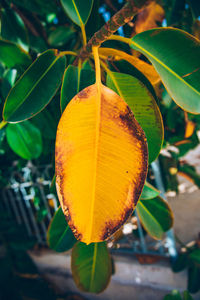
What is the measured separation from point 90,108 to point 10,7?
79 cm

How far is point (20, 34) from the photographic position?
0.87 m

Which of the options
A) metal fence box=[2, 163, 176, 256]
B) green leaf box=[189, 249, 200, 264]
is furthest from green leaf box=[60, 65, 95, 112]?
green leaf box=[189, 249, 200, 264]

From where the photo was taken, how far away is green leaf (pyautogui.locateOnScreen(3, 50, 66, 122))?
1.75ft

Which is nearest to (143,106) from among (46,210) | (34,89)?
(34,89)

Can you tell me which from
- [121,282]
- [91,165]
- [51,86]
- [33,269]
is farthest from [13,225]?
[91,165]

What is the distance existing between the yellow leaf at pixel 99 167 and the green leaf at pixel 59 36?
805 mm

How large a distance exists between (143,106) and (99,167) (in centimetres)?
20

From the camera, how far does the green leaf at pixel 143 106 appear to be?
0.50 meters

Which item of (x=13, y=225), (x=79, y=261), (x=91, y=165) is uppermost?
(x=91, y=165)

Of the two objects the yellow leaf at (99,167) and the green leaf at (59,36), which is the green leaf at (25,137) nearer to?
the green leaf at (59,36)

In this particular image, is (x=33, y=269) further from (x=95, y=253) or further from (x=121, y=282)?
(x=95, y=253)

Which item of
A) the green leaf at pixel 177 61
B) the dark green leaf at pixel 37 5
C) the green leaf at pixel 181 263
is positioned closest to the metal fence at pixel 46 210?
the green leaf at pixel 181 263

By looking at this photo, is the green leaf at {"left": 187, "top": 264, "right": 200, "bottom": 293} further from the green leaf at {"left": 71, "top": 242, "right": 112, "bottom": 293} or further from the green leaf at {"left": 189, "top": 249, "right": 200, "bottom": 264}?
the green leaf at {"left": 71, "top": 242, "right": 112, "bottom": 293}

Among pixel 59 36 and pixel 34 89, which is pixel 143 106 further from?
pixel 59 36
